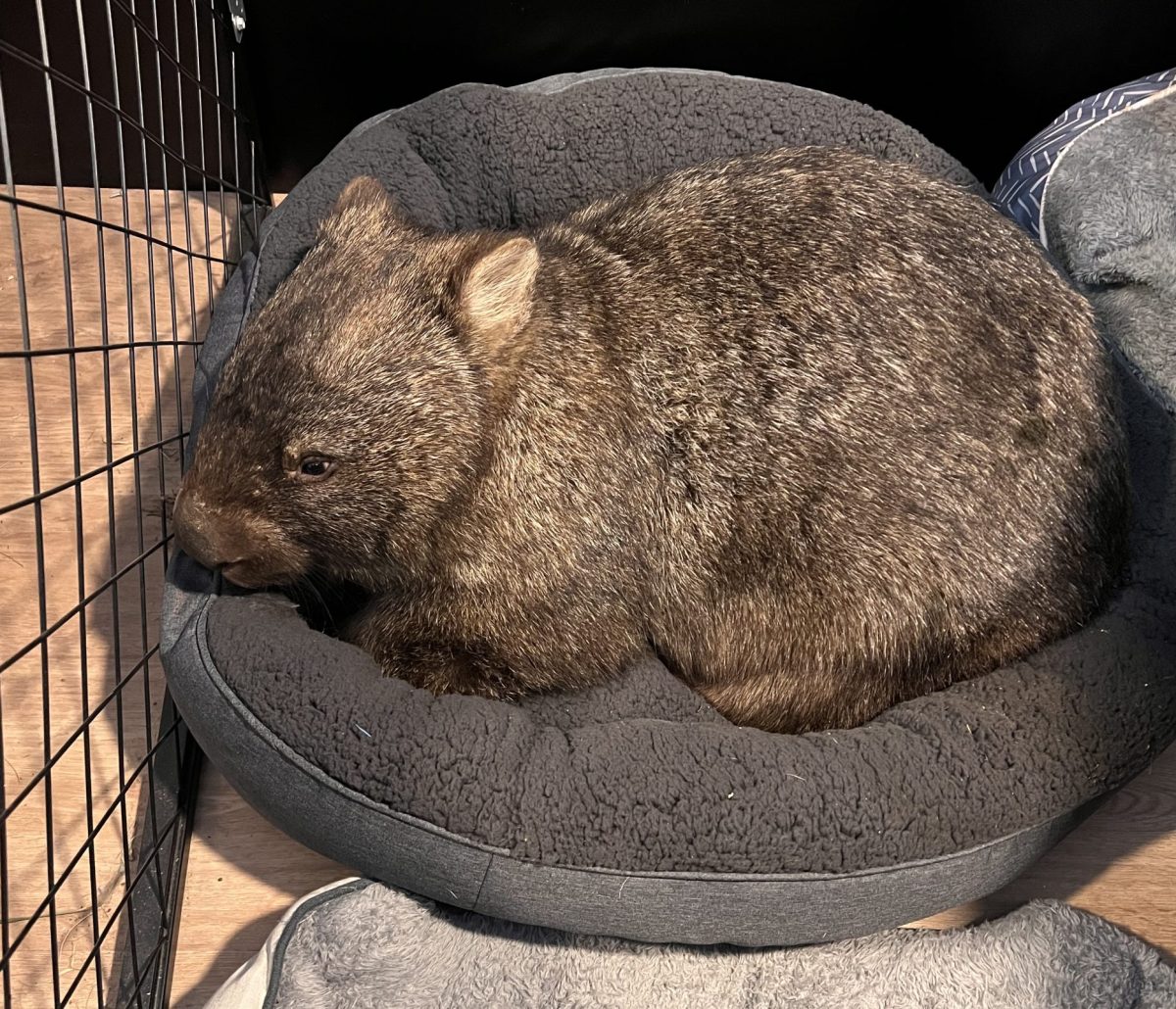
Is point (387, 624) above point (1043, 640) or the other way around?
the other way around

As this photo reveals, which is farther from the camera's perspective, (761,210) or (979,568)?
(761,210)

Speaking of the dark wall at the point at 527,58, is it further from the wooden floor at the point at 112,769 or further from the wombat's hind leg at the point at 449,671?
the wombat's hind leg at the point at 449,671

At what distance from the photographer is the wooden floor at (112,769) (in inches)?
88.3

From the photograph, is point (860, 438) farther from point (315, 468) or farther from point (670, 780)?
point (315, 468)

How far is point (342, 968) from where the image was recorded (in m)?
2.09

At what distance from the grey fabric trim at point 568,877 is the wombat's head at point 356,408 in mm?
303

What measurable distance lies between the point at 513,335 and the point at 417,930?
1.20 metres

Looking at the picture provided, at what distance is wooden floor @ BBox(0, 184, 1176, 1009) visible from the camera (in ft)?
7.36

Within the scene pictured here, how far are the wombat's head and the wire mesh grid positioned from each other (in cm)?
24

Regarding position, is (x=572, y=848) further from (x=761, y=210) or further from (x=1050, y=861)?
(x=761, y=210)

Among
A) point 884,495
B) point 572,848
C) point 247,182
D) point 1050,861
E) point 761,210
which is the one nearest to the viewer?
point 572,848

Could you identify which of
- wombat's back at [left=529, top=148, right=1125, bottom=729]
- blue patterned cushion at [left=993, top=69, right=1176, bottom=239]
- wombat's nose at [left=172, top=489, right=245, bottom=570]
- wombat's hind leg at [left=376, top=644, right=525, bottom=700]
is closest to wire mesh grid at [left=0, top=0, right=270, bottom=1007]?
wombat's nose at [left=172, top=489, right=245, bottom=570]

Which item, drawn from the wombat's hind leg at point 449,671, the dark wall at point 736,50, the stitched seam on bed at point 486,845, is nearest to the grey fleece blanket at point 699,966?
the stitched seam on bed at point 486,845

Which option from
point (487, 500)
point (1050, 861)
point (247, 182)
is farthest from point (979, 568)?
point (247, 182)
